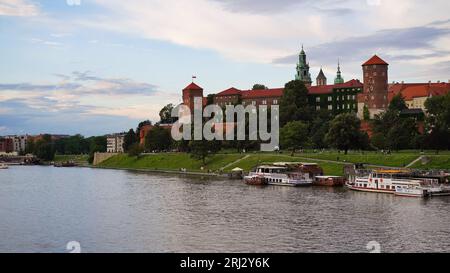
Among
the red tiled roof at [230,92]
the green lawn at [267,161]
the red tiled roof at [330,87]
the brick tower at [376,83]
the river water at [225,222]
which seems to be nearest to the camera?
the river water at [225,222]

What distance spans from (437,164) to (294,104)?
207ft

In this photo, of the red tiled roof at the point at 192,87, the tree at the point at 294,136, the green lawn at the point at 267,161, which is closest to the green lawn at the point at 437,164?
the green lawn at the point at 267,161

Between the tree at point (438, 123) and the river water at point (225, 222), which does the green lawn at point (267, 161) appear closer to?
the tree at point (438, 123)

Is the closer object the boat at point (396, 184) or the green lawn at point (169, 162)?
the boat at point (396, 184)

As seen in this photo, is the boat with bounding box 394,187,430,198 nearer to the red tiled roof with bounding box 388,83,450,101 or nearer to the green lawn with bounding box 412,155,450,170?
the green lawn with bounding box 412,155,450,170

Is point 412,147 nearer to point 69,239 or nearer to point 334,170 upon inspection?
point 334,170

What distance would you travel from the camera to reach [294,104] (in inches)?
5192

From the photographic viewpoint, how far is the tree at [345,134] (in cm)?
8644

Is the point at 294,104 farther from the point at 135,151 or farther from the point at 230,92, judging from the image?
the point at 230,92

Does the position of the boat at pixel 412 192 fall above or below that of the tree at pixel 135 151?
below

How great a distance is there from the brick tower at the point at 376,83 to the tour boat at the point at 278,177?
56857 mm

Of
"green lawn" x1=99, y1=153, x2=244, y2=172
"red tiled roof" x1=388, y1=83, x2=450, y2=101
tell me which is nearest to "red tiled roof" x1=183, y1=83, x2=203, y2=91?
"green lawn" x1=99, y1=153, x2=244, y2=172
